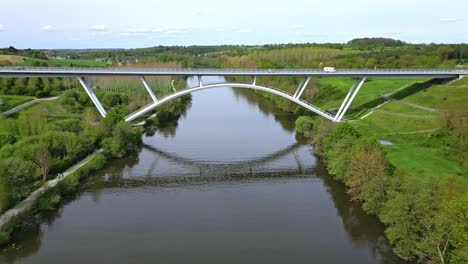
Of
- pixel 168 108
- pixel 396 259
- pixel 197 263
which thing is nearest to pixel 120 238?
pixel 197 263

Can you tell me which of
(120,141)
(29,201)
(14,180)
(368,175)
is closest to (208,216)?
(368,175)

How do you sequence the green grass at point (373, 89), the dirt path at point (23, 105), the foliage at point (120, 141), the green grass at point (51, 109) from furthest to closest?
the green grass at point (373, 89) → the green grass at point (51, 109) → the dirt path at point (23, 105) → the foliage at point (120, 141)

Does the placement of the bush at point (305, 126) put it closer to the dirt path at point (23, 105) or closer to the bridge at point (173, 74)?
the bridge at point (173, 74)

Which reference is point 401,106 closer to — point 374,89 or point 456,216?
point 374,89

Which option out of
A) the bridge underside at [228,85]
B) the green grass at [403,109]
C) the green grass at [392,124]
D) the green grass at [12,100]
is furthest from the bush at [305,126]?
the green grass at [12,100]

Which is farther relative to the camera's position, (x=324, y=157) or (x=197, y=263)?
(x=324, y=157)

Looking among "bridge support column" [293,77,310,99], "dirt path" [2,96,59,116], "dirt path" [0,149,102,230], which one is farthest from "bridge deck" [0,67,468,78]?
"dirt path" [0,149,102,230]

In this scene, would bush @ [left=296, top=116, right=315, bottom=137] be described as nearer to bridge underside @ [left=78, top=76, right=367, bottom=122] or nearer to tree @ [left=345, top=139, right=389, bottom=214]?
bridge underside @ [left=78, top=76, right=367, bottom=122]
